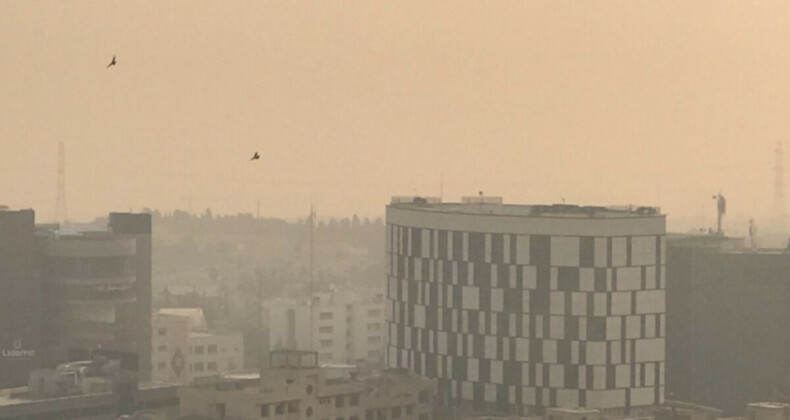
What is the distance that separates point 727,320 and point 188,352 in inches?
1394

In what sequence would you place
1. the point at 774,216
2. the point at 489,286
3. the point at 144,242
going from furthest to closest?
the point at 774,216
the point at 144,242
the point at 489,286

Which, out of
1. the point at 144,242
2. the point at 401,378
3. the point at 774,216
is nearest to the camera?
the point at 401,378

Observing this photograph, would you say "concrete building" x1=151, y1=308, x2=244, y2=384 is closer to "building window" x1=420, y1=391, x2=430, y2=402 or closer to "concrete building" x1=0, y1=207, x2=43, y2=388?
"concrete building" x1=0, y1=207, x2=43, y2=388

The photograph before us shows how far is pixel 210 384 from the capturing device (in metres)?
66.9

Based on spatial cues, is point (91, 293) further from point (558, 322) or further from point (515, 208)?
point (558, 322)

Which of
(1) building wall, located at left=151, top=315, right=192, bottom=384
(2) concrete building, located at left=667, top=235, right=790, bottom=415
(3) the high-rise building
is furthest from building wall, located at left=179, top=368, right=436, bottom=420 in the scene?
(1) building wall, located at left=151, top=315, right=192, bottom=384

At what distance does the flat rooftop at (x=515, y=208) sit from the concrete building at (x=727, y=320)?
8517mm

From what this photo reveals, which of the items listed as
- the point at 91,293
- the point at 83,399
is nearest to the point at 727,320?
the point at 83,399

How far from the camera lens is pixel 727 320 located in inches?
3553

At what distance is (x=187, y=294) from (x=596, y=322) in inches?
4140

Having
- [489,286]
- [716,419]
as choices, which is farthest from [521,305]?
[716,419]

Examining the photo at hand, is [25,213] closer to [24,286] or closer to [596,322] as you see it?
[24,286]

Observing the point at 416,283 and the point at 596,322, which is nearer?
the point at 596,322

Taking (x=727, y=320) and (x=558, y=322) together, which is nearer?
(x=558, y=322)
